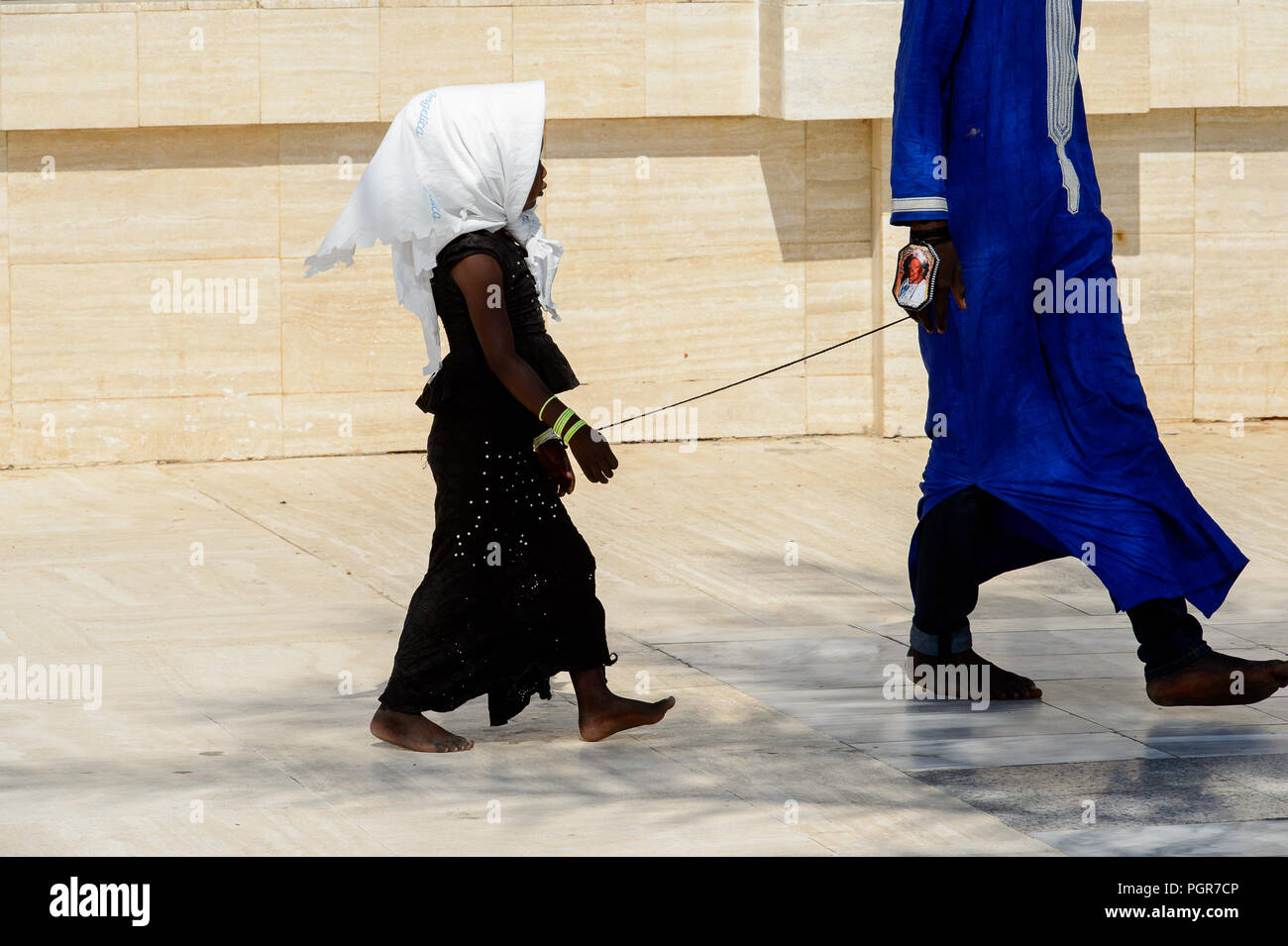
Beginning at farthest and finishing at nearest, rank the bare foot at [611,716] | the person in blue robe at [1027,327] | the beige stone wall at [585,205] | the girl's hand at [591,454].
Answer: the beige stone wall at [585,205]
the person in blue robe at [1027,327]
the bare foot at [611,716]
the girl's hand at [591,454]

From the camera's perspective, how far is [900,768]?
217 inches

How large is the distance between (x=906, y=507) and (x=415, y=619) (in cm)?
386

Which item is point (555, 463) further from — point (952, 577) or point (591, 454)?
point (952, 577)

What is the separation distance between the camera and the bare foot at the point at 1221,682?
5863 mm

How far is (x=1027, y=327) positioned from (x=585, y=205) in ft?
15.2

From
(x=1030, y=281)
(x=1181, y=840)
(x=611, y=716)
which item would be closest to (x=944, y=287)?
(x=1030, y=281)

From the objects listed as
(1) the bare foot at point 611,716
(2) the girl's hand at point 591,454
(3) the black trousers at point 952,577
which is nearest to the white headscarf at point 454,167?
(2) the girl's hand at point 591,454

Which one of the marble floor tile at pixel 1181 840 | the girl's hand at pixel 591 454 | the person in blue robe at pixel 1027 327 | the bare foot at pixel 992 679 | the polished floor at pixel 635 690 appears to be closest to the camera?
the marble floor tile at pixel 1181 840

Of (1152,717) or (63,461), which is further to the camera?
(63,461)

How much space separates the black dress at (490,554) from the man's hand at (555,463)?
2.2 inches

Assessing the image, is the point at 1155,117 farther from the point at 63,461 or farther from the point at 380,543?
the point at 63,461

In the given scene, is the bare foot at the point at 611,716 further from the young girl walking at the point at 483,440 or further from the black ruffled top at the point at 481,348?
the black ruffled top at the point at 481,348

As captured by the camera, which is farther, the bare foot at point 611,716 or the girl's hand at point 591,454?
the bare foot at point 611,716

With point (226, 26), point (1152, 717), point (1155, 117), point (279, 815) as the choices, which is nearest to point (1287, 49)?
point (1155, 117)
